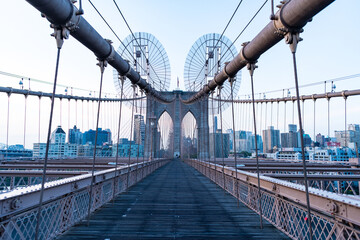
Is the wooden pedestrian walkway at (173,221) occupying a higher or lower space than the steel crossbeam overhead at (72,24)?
lower

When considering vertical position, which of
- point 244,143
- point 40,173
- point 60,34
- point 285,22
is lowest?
point 40,173

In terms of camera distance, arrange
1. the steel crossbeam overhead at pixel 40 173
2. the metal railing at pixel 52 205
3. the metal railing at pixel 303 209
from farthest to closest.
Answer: the steel crossbeam overhead at pixel 40 173
the metal railing at pixel 52 205
the metal railing at pixel 303 209

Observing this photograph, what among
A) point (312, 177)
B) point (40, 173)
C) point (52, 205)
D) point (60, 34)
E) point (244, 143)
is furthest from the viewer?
point (244, 143)

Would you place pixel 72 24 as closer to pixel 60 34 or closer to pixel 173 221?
pixel 60 34

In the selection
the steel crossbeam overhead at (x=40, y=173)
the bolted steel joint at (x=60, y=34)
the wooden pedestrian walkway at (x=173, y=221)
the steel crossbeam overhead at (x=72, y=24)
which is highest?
the steel crossbeam overhead at (x=72, y=24)

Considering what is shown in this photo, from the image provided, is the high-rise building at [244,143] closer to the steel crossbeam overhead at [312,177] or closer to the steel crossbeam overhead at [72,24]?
the steel crossbeam overhead at [312,177]

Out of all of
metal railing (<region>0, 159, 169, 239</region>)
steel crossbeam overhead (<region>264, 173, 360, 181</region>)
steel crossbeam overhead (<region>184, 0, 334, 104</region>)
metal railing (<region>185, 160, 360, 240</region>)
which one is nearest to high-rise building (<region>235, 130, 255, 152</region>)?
steel crossbeam overhead (<region>264, 173, 360, 181</region>)

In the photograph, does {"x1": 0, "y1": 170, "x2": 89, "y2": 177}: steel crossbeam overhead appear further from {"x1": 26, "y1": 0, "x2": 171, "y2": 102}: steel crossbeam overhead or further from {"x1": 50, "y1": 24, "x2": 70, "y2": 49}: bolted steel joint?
{"x1": 50, "y1": 24, "x2": 70, "y2": 49}: bolted steel joint

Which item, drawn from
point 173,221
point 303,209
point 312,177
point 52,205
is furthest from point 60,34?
point 312,177

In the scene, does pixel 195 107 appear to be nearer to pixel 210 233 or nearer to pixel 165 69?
pixel 165 69

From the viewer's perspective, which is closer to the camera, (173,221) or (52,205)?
(52,205)

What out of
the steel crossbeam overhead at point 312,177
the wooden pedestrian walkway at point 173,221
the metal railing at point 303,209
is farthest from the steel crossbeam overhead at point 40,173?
the steel crossbeam overhead at point 312,177

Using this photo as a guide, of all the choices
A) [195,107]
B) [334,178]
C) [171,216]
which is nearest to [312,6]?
[171,216]

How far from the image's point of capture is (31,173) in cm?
1391
